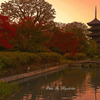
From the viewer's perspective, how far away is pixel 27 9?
4738 cm

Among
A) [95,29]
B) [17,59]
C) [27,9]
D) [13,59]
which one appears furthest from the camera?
[95,29]

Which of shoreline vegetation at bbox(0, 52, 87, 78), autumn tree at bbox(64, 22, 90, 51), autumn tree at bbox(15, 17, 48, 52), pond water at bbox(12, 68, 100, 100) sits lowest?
pond water at bbox(12, 68, 100, 100)

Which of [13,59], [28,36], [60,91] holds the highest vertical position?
[28,36]

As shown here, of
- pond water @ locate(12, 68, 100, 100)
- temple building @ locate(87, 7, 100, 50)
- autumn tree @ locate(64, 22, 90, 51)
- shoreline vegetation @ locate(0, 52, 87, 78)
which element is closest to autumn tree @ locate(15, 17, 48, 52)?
shoreline vegetation @ locate(0, 52, 87, 78)

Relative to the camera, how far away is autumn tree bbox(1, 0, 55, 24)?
155 ft

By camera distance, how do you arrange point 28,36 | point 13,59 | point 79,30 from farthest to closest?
point 79,30, point 28,36, point 13,59

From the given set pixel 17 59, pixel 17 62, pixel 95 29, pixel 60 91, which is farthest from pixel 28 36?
pixel 95 29

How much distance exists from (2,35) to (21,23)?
6038mm

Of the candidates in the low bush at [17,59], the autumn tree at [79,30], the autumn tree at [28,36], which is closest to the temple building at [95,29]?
the autumn tree at [79,30]

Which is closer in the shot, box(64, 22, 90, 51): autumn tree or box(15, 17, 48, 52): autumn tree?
box(15, 17, 48, 52): autumn tree

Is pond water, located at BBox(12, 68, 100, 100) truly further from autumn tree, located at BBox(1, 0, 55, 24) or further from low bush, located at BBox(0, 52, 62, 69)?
autumn tree, located at BBox(1, 0, 55, 24)

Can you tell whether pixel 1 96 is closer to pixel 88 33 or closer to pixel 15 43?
pixel 15 43

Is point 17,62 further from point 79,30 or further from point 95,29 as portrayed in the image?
point 95,29

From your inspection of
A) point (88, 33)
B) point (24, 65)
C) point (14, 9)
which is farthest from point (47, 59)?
point (88, 33)
